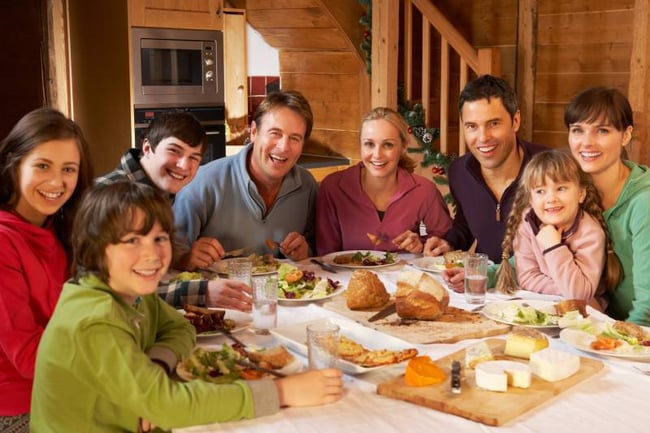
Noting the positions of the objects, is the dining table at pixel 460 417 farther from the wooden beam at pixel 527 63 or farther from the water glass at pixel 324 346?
the wooden beam at pixel 527 63

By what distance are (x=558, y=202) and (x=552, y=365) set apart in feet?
2.85

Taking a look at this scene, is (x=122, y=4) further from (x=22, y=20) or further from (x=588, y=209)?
(x=588, y=209)

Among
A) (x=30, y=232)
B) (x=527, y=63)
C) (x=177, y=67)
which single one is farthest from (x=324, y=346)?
(x=527, y=63)

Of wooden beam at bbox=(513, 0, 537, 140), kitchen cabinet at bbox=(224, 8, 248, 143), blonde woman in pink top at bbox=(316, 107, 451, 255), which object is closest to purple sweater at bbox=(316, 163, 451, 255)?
blonde woman in pink top at bbox=(316, 107, 451, 255)

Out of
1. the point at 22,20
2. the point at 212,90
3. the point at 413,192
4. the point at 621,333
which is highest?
the point at 22,20

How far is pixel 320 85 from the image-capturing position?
21.0 ft

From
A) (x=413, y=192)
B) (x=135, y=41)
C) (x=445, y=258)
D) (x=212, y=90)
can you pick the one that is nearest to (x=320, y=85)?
(x=212, y=90)

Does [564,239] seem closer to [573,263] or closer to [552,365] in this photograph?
[573,263]

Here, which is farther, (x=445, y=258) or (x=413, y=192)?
(x=413, y=192)

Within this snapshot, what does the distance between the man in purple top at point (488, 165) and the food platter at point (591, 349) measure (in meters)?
1.17

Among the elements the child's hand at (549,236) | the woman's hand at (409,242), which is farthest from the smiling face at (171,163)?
the child's hand at (549,236)

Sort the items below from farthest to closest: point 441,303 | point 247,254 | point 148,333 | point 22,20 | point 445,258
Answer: point 22,20, point 247,254, point 445,258, point 441,303, point 148,333

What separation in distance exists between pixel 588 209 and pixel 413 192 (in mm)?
852

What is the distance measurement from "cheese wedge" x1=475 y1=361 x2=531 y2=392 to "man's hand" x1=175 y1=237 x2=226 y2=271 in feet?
4.32
